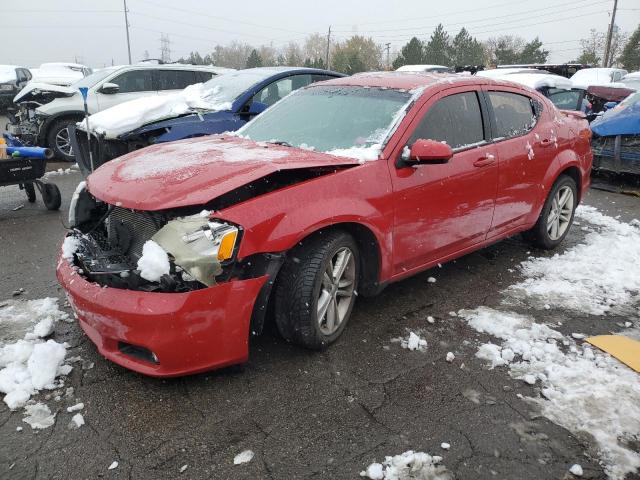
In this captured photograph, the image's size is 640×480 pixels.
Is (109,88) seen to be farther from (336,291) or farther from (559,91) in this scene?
(559,91)

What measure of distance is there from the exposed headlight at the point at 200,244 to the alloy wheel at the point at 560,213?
11.9 ft

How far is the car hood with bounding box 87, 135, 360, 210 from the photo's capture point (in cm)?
265

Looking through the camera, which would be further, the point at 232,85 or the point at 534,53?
the point at 534,53

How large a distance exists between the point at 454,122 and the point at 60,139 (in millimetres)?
7978

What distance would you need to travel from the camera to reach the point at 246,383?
2832 mm

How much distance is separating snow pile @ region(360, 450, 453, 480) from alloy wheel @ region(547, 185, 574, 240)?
11.2 feet

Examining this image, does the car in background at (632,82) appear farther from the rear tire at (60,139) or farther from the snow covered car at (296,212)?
the rear tire at (60,139)

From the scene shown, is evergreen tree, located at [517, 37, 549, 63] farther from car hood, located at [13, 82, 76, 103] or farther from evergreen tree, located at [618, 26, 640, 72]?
car hood, located at [13, 82, 76, 103]

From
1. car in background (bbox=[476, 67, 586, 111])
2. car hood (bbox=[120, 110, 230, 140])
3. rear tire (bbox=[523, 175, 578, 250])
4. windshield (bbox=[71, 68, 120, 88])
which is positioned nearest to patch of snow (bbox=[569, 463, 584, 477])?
rear tire (bbox=[523, 175, 578, 250])

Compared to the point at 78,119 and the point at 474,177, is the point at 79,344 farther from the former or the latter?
the point at 78,119

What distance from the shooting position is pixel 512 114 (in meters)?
4.39

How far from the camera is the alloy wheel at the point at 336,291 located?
3.08 meters

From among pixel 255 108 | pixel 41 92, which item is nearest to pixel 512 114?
pixel 255 108

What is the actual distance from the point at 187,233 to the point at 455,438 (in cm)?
166
